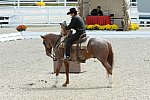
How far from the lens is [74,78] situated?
1272cm

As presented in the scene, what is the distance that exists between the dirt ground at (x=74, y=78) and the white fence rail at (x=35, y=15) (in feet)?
45.8

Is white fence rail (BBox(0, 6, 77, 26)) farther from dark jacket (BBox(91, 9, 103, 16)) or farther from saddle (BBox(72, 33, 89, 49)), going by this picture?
saddle (BBox(72, 33, 89, 49))

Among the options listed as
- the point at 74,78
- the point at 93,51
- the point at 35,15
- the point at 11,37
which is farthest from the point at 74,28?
the point at 35,15

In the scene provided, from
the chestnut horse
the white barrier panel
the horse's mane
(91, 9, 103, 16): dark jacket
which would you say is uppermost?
(91, 9, 103, 16): dark jacket

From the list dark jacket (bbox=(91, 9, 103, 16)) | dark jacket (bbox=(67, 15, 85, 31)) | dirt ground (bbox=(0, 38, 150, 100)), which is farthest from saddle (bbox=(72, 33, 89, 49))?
dark jacket (bbox=(91, 9, 103, 16))

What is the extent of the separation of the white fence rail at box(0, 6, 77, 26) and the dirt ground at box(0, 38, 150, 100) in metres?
14.0

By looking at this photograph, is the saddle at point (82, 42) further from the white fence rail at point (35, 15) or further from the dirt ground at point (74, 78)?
the white fence rail at point (35, 15)

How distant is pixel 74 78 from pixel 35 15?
21.1 meters

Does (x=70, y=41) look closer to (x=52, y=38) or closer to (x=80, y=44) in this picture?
(x=80, y=44)

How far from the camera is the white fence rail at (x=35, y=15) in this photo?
33.6 m

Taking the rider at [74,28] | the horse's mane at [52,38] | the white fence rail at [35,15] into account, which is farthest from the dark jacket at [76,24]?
the white fence rail at [35,15]

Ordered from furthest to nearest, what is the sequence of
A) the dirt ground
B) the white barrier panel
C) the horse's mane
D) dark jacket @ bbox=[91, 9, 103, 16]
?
dark jacket @ bbox=[91, 9, 103, 16] < the white barrier panel < the horse's mane < the dirt ground

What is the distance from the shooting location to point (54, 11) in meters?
36.7

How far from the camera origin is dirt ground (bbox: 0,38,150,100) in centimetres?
1021
